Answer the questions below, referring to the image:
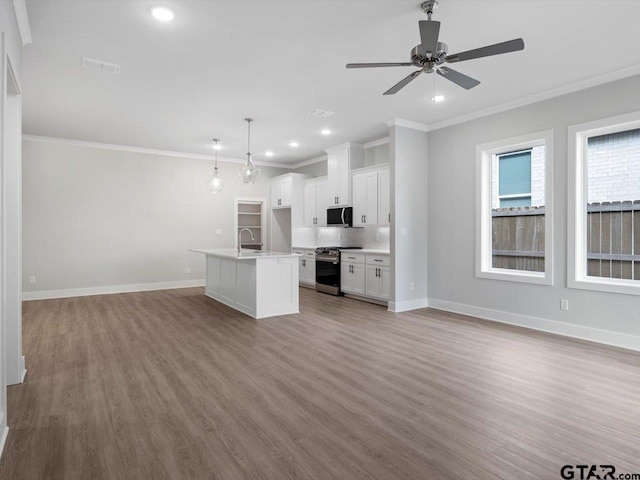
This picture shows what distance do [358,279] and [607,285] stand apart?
11.9 feet

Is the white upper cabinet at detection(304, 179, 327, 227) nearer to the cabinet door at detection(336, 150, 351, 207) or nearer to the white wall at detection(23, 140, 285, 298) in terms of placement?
the cabinet door at detection(336, 150, 351, 207)

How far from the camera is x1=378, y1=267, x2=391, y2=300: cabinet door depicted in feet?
19.5

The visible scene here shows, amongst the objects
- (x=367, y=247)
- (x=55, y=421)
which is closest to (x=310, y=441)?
(x=55, y=421)

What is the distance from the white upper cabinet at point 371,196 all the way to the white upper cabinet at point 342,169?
199mm

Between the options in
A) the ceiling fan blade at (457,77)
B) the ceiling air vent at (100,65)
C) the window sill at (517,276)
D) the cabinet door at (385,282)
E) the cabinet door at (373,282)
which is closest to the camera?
the ceiling fan blade at (457,77)

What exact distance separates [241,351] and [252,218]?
5.93 m

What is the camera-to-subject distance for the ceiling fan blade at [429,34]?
7.93ft

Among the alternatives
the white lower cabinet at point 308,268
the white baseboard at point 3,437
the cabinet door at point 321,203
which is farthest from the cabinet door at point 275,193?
the white baseboard at point 3,437

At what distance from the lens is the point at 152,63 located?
373 cm

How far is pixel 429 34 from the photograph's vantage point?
8.17ft

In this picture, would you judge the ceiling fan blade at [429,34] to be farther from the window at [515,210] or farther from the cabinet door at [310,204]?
the cabinet door at [310,204]

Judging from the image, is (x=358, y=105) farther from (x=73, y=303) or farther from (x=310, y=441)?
(x=73, y=303)

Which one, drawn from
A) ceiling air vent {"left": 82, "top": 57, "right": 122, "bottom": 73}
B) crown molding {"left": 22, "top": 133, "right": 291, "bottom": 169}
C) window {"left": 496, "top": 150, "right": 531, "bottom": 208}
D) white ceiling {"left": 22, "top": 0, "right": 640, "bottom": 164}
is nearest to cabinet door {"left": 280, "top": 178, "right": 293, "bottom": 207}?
crown molding {"left": 22, "top": 133, "right": 291, "bottom": 169}

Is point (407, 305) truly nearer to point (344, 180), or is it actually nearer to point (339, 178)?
point (344, 180)
